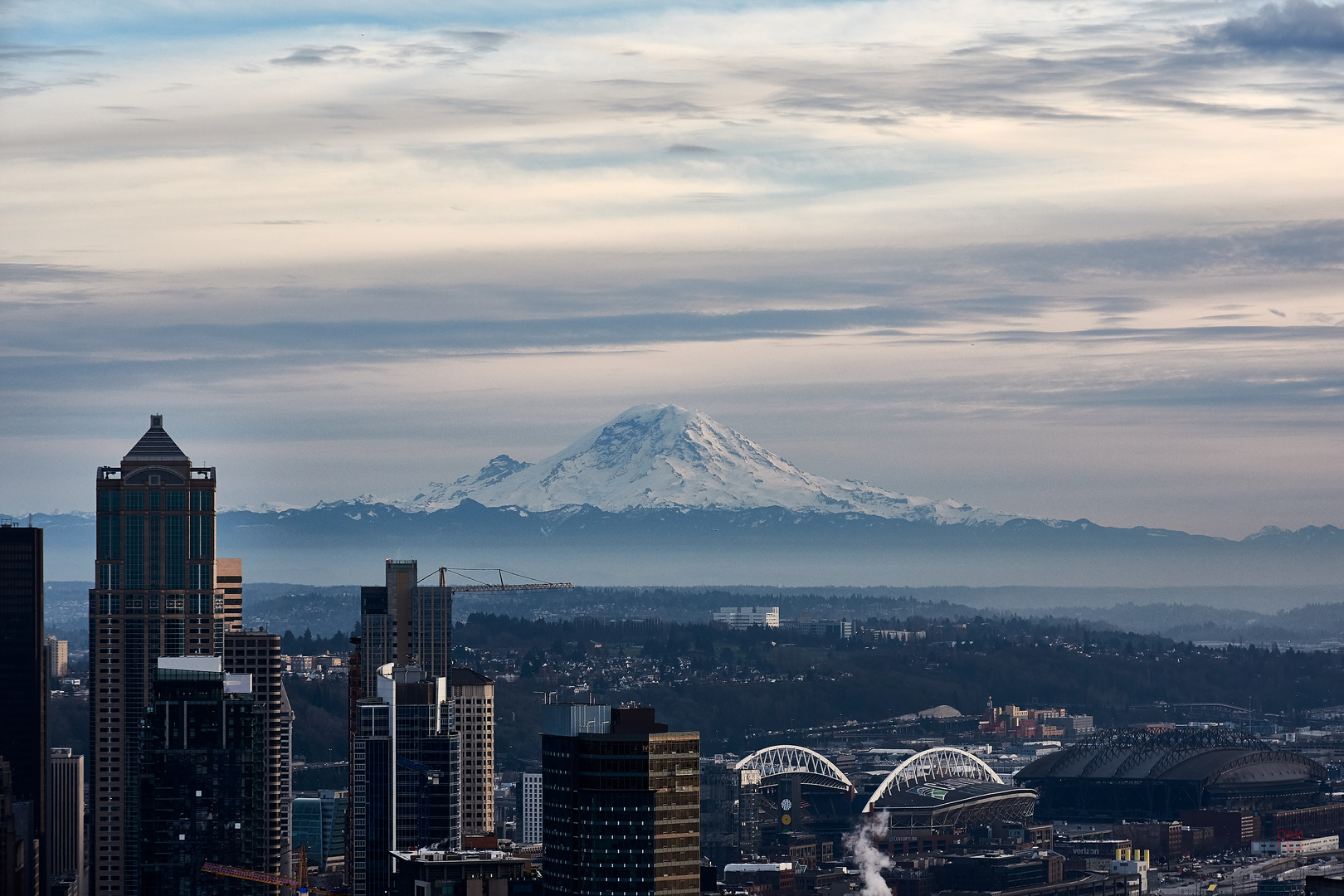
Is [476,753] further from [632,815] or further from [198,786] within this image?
[632,815]

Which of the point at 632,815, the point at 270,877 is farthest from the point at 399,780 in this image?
the point at 632,815

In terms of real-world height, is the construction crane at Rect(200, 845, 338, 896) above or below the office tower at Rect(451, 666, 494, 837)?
below

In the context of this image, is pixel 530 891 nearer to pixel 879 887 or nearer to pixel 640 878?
pixel 640 878

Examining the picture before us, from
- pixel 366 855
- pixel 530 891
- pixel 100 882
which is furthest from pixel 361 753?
pixel 530 891

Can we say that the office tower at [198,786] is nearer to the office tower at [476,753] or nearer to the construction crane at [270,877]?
the construction crane at [270,877]

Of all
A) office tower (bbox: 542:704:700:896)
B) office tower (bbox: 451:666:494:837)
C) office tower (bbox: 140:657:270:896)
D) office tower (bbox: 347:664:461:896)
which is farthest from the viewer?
office tower (bbox: 451:666:494:837)

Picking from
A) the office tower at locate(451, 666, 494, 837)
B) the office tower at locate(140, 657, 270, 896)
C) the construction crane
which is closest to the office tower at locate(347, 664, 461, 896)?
the construction crane

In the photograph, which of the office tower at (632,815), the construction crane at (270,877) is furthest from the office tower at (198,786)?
the office tower at (632,815)

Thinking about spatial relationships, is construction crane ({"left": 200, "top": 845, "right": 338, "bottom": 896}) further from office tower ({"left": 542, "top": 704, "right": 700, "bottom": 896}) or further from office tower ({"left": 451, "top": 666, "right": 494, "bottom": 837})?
office tower ({"left": 542, "top": 704, "right": 700, "bottom": 896})

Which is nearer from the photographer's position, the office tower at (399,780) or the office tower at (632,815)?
the office tower at (632,815)
